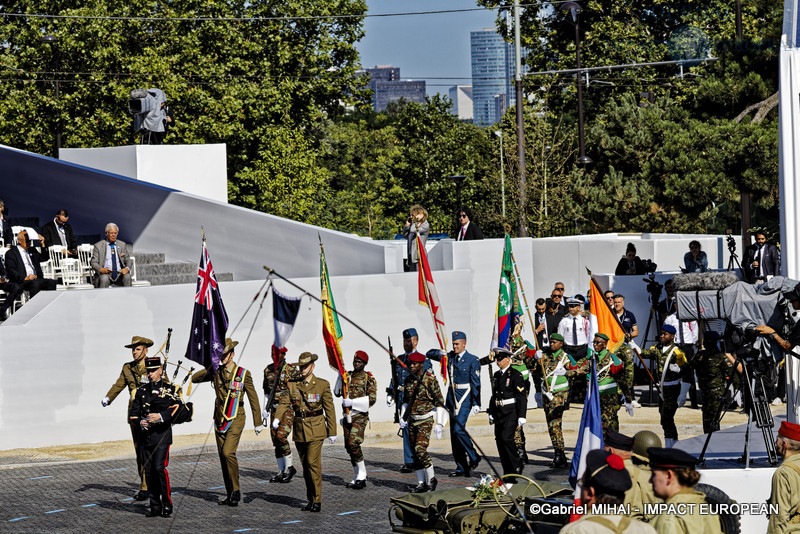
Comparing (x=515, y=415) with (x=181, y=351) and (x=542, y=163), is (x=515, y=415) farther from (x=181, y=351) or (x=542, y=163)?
(x=542, y=163)

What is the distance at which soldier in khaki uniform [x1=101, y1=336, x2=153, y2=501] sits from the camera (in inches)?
517

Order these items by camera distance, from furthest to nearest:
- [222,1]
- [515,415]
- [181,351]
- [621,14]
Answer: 1. [621,14]
2. [222,1]
3. [181,351]
4. [515,415]

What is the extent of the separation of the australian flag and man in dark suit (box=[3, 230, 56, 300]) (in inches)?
209

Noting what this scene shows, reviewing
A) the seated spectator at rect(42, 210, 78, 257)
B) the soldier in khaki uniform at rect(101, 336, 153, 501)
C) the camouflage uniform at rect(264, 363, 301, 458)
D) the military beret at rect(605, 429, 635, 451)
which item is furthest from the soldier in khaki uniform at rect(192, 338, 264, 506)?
the seated spectator at rect(42, 210, 78, 257)

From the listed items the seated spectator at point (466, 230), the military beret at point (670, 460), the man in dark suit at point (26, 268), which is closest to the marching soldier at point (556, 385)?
the seated spectator at point (466, 230)

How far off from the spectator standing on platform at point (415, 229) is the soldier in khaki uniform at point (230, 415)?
588cm

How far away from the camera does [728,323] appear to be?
1309 centimetres

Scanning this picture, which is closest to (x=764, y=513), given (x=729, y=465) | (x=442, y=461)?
(x=729, y=465)

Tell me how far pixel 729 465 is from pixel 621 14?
127 ft

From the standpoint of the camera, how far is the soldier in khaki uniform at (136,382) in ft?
43.1

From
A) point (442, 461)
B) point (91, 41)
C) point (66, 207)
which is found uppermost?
point (91, 41)

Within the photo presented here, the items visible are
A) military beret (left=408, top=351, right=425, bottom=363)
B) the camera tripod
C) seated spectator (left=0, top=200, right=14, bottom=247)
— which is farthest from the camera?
seated spectator (left=0, top=200, right=14, bottom=247)

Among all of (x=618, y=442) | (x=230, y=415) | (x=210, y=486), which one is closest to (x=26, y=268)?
(x=210, y=486)

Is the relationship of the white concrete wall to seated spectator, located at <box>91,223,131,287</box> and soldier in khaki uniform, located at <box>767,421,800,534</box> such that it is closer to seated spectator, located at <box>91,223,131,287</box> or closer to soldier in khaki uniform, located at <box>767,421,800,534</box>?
seated spectator, located at <box>91,223,131,287</box>
